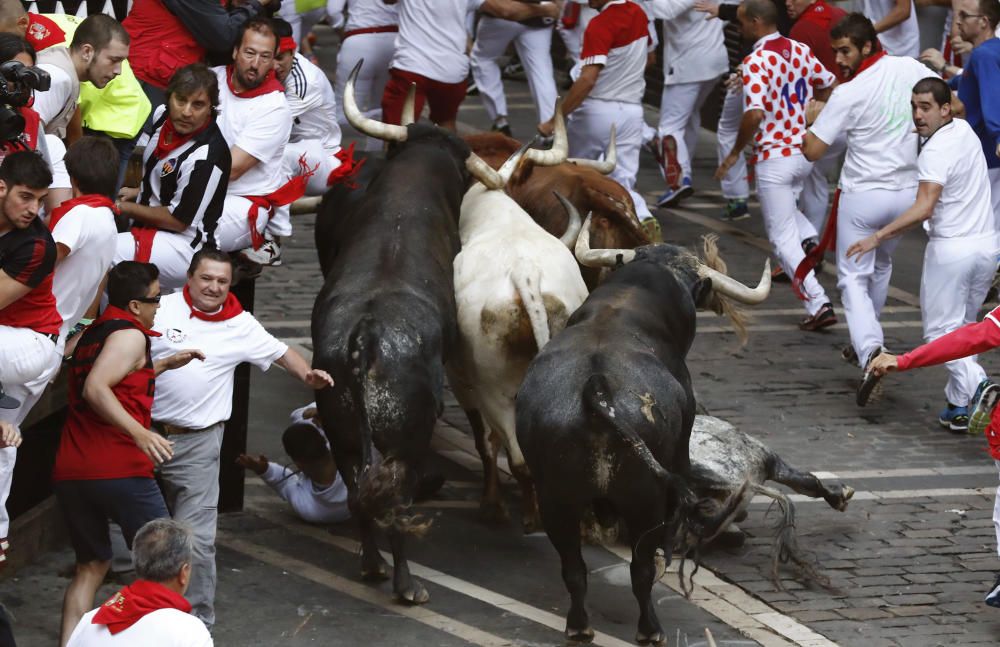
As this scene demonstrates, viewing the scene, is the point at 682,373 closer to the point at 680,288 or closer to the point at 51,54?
the point at 680,288

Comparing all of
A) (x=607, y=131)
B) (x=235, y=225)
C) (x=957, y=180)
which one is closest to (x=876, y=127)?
(x=957, y=180)

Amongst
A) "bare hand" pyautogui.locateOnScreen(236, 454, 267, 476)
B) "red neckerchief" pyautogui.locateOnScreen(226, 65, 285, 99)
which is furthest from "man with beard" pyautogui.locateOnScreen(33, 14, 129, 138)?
"bare hand" pyautogui.locateOnScreen(236, 454, 267, 476)

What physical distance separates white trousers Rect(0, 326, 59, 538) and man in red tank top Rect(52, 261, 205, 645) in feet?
0.45

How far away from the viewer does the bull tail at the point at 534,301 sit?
8.80 meters

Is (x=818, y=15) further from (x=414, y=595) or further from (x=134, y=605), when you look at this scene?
(x=134, y=605)

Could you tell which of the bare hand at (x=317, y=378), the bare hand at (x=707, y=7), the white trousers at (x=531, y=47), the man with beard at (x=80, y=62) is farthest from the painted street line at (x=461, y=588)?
the bare hand at (x=707, y=7)

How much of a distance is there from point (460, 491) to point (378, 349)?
2.23 metres

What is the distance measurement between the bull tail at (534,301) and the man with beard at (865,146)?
3719mm

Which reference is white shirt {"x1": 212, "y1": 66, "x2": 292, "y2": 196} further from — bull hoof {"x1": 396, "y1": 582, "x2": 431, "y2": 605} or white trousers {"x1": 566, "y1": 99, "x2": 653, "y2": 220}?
white trousers {"x1": 566, "y1": 99, "x2": 653, "y2": 220}

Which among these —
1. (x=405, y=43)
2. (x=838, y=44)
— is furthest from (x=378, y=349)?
(x=405, y=43)

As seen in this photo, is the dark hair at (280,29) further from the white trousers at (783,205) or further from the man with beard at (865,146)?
the white trousers at (783,205)

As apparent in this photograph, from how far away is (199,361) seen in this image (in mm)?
7688

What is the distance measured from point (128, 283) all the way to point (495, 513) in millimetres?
3231

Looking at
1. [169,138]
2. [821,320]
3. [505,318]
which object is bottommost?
[821,320]
